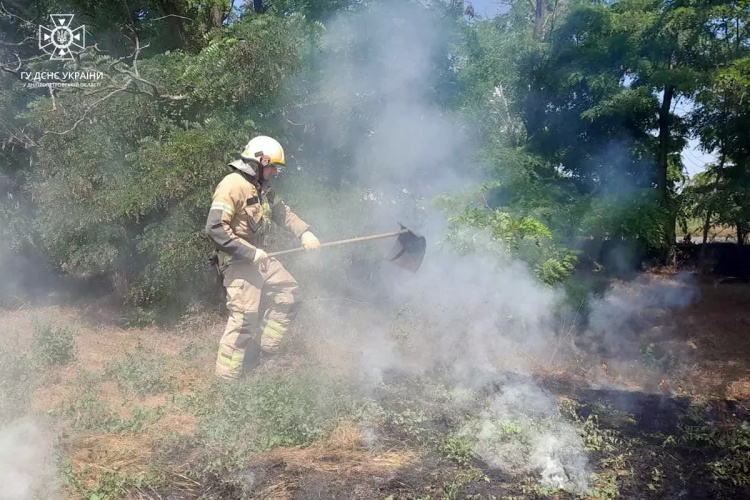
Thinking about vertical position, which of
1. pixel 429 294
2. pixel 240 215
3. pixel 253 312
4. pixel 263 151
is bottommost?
pixel 253 312

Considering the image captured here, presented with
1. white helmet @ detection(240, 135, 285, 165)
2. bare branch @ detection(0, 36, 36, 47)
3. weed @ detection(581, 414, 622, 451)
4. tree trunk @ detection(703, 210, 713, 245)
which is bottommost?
weed @ detection(581, 414, 622, 451)

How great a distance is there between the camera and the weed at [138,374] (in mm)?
5082

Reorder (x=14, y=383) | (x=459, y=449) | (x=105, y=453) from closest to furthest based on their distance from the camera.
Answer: (x=105, y=453) < (x=459, y=449) < (x=14, y=383)

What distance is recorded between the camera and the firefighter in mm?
5180

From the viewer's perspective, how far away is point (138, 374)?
525 centimetres

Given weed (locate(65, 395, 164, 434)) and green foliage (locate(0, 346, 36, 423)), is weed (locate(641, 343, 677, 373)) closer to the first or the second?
weed (locate(65, 395, 164, 434))

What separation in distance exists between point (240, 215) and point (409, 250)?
177cm

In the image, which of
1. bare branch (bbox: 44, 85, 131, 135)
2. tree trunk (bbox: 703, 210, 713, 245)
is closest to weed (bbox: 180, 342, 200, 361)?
bare branch (bbox: 44, 85, 131, 135)

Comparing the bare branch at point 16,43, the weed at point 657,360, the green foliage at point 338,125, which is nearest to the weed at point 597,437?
the weed at point 657,360

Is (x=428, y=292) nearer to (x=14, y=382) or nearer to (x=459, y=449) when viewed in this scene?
(x=459, y=449)

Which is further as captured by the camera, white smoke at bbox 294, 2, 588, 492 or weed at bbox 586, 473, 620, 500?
white smoke at bbox 294, 2, 588, 492

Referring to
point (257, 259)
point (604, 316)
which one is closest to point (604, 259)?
point (604, 316)

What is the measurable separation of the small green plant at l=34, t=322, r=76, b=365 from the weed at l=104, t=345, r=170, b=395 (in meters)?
0.52

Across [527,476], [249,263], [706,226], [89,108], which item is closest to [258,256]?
[249,263]
